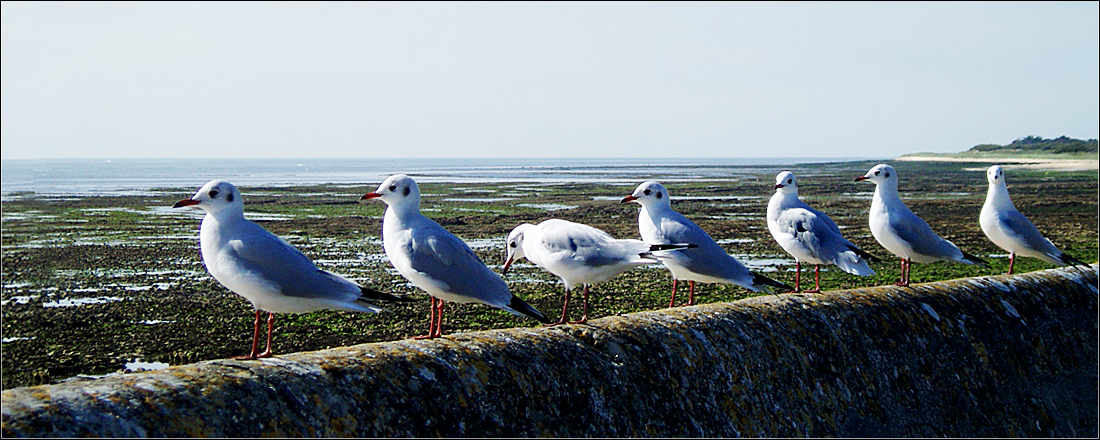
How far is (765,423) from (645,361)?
2.09ft

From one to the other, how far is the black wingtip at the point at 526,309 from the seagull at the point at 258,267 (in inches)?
30.2

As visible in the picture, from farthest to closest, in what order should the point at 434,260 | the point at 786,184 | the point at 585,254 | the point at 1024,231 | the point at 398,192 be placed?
the point at 1024,231 → the point at 786,184 → the point at 585,254 → the point at 398,192 → the point at 434,260

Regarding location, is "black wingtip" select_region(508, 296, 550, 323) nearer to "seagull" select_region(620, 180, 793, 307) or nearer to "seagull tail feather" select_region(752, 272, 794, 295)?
"seagull" select_region(620, 180, 793, 307)

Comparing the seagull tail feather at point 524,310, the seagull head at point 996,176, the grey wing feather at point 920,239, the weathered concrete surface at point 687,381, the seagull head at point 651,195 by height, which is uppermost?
the seagull head at point 996,176

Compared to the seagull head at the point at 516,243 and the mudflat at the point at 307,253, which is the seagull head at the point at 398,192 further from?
the mudflat at the point at 307,253

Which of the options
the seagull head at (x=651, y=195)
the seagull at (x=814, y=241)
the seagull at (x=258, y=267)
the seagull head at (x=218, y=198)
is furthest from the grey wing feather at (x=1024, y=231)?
the seagull head at (x=218, y=198)

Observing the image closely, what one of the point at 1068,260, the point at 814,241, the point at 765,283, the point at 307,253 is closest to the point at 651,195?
the point at 765,283

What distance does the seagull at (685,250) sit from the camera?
607cm

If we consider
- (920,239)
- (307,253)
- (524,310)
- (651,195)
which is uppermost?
(651,195)

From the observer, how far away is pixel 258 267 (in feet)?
14.2

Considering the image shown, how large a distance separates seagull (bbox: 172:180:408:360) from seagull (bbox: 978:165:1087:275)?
636 cm

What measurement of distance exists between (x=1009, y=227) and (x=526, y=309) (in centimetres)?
599

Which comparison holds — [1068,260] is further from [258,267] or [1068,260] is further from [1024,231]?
[258,267]

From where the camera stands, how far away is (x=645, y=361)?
375 cm
